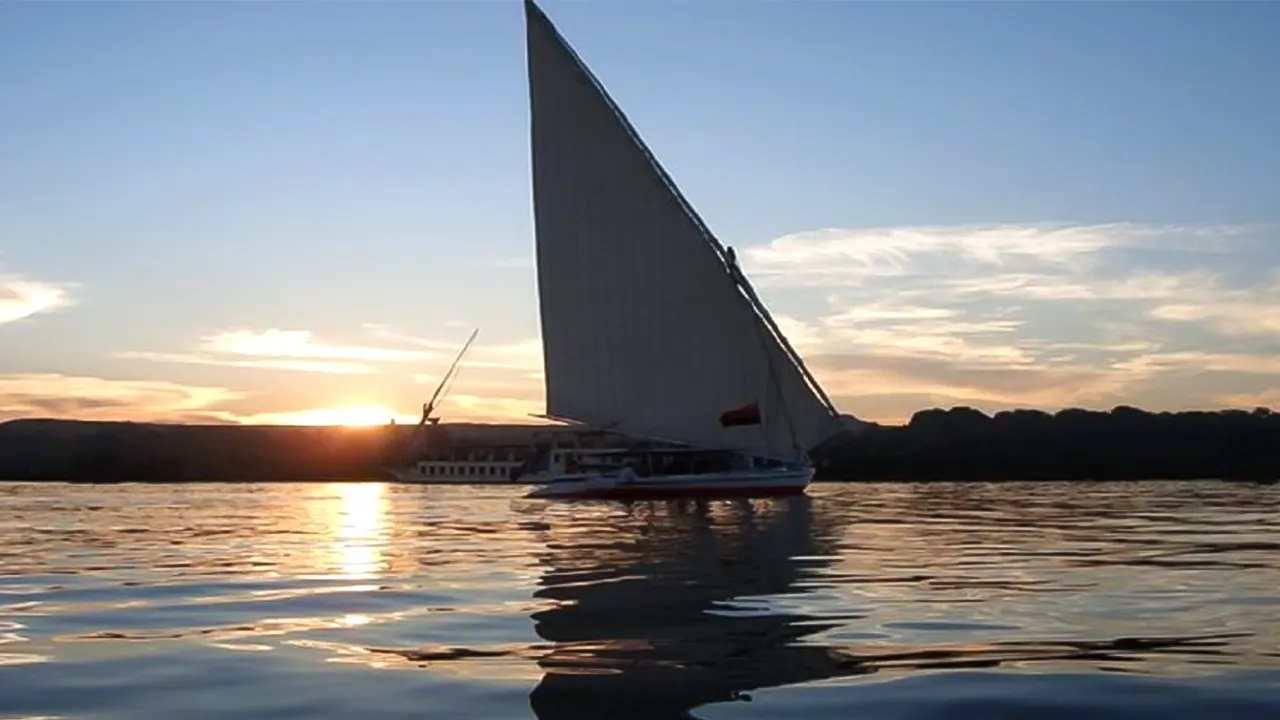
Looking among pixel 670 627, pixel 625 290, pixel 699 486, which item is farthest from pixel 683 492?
pixel 670 627

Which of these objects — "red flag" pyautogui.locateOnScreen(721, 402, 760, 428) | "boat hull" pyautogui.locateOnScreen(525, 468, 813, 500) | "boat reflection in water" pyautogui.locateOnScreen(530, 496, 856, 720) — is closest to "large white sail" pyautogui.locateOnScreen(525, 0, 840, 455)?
"red flag" pyautogui.locateOnScreen(721, 402, 760, 428)

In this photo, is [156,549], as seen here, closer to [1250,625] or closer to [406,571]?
[406,571]

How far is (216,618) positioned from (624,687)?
5.88 metres

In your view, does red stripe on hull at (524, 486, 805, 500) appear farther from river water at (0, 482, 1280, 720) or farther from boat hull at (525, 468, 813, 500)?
river water at (0, 482, 1280, 720)

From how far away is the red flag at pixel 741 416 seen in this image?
53.4 meters

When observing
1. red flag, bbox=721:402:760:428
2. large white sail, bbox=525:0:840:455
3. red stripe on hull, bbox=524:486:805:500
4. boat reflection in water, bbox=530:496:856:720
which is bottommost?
boat reflection in water, bbox=530:496:856:720

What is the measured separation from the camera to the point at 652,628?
12805 millimetres

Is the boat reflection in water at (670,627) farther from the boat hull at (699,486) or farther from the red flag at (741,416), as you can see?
the boat hull at (699,486)

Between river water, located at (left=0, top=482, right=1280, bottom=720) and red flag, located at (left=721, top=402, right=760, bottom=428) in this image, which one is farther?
red flag, located at (left=721, top=402, right=760, bottom=428)

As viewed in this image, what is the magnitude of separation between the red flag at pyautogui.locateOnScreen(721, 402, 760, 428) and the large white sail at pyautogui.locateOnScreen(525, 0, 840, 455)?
0.05 metres

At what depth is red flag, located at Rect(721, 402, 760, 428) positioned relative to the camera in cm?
5338

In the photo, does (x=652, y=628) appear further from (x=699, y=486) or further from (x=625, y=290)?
(x=699, y=486)

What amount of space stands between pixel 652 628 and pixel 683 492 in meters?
45.4

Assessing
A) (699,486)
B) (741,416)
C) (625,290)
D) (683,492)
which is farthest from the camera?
(699,486)
